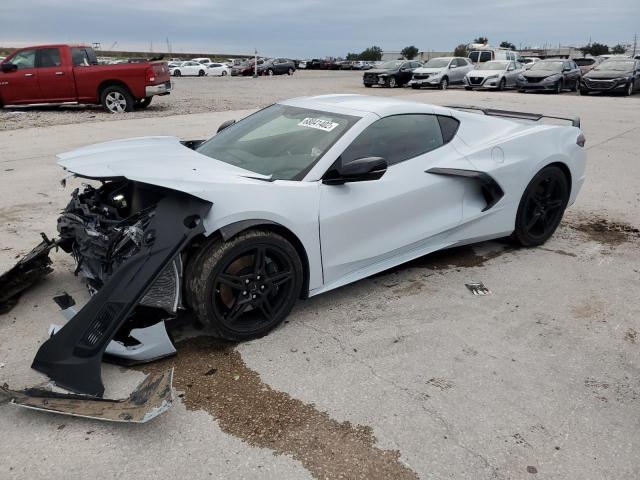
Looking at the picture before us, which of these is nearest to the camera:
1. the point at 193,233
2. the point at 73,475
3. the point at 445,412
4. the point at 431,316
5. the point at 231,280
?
the point at 73,475

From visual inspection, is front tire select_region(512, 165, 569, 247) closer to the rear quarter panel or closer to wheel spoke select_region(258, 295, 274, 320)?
the rear quarter panel

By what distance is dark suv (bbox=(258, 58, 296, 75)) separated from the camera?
43.4 meters

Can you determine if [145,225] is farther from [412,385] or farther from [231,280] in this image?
[412,385]

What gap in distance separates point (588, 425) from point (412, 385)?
34.2 inches

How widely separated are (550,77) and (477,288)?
70.7 ft

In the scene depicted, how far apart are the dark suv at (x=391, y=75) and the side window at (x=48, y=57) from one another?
16.8 metres

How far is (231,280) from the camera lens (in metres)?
3.14

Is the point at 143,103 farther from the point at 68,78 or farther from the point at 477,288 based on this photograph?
the point at 477,288

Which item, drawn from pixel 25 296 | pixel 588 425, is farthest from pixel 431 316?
pixel 25 296

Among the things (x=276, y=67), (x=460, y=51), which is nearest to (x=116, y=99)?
(x=276, y=67)

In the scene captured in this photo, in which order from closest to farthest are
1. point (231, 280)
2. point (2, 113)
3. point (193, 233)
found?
point (193, 233)
point (231, 280)
point (2, 113)

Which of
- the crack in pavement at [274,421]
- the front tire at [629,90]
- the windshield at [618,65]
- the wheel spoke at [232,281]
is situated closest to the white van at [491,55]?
the windshield at [618,65]

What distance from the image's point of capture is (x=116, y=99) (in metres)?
14.0

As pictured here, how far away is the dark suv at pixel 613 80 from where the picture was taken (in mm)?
21875
